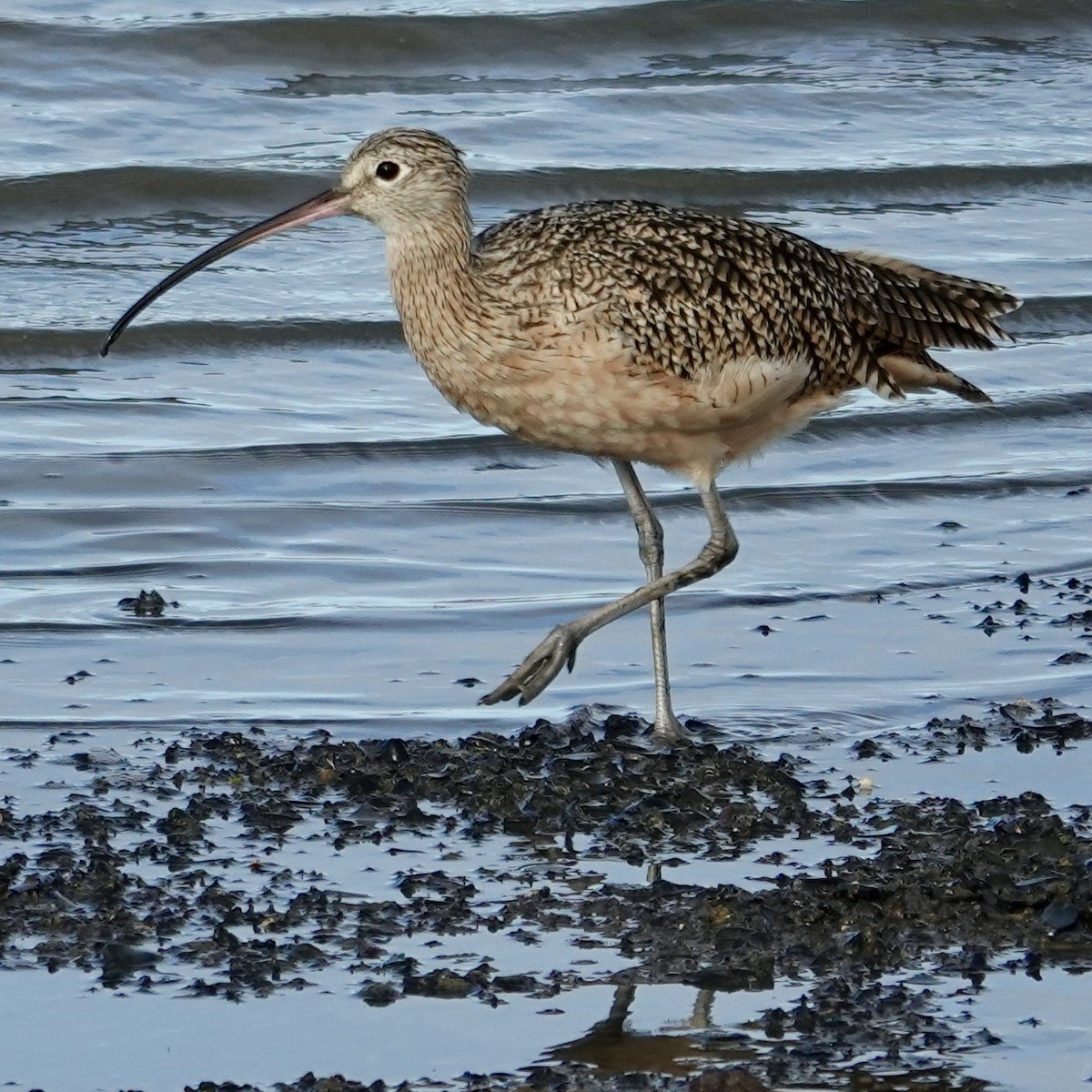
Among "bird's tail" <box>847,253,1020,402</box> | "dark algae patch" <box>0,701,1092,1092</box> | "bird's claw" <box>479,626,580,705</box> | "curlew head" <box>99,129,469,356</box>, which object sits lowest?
"dark algae patch" <box>0,701,1092,1092</box>

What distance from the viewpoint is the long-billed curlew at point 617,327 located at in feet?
20.2

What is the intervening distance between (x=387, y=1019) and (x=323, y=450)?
4.47 meters

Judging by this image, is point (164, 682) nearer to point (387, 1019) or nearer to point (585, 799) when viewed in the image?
point (585, 799)

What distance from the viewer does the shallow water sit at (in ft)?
21.8

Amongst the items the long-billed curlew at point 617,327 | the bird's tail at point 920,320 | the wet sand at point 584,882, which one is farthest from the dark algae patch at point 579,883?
the bird's tail at point 920,320

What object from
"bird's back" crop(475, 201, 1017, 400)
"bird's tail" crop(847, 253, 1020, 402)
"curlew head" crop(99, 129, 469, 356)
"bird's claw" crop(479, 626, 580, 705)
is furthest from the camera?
"bird's tail" crop(847, 253, 1020, 402)

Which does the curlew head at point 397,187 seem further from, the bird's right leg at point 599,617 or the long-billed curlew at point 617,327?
the bird's right leg at point 599,617

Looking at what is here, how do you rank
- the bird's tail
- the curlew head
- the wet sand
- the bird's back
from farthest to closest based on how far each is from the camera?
the bird's tail
the curlew head
the bird's back
the wet sand

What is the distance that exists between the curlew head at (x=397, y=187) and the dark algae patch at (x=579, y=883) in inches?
54.9

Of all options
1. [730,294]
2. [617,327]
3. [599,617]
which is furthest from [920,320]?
[599,617]

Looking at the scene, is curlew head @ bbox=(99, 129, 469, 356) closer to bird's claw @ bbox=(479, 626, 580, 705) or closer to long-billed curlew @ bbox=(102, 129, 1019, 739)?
long-billed curlew @ bbox=(102, 129, 1019, 739)

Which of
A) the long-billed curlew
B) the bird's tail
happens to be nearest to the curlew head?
the long-billed curlew

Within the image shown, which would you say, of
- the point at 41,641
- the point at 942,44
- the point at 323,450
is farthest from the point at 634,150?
the point at 41,641

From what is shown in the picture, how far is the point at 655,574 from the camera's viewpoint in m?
6.79
